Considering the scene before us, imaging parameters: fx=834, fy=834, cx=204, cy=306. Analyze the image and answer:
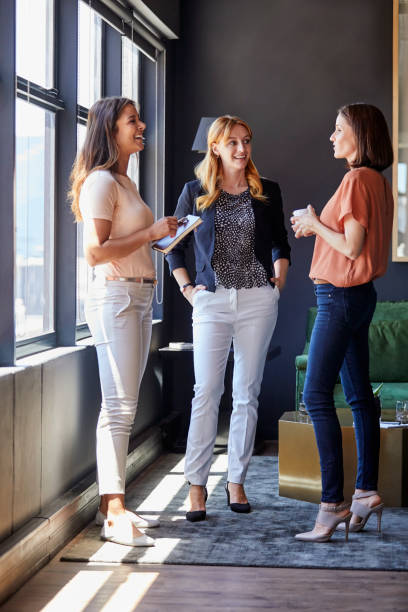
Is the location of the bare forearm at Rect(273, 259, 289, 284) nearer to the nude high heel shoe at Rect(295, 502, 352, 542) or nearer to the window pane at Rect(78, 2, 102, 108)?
the nude high heel shoe at Rect(295, 502, 352, 542)

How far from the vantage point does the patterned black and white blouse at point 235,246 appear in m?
3.64

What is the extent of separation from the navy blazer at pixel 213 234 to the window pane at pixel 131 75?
139 centimetres

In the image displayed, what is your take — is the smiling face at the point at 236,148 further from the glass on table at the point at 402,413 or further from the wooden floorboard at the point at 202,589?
the wooden floorboard at the point at 202,589

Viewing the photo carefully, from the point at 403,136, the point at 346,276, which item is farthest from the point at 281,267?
the point at 403,136

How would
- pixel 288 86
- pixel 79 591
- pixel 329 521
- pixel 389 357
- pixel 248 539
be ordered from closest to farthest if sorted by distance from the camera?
pixel 79 591
pixel 329 521
pixel 248 539
pixel 389 357
pixel 288 86

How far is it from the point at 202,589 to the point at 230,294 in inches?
51.0

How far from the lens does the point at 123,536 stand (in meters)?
3.25

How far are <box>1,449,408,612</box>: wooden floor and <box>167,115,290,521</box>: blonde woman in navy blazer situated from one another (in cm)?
67

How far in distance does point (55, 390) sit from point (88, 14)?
210 centimetres

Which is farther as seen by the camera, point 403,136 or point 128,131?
point 403,136

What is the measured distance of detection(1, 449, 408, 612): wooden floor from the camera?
8.69ft

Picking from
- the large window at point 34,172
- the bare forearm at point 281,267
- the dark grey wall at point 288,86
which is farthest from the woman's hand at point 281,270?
→ the dark grey wall at point 288,86

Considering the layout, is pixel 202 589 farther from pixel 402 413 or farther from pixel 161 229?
pixel 402 413

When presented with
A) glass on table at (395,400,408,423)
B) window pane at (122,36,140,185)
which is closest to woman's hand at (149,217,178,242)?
glass on table at (395,400,408,423)
